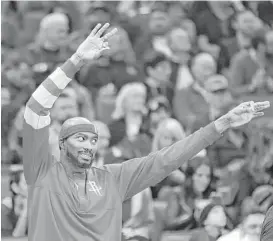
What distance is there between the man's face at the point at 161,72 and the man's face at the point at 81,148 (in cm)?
377

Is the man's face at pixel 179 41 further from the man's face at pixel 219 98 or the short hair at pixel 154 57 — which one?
the man's face at pixel 219 98

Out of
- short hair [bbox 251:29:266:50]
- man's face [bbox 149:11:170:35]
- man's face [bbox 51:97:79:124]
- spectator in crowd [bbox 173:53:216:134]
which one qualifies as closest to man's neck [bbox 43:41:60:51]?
man's face [bbox 51:97:79:124]

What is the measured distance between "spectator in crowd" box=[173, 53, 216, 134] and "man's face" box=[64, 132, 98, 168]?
3.39 m

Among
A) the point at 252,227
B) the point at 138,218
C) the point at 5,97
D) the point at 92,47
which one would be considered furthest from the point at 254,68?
the point at 92,47

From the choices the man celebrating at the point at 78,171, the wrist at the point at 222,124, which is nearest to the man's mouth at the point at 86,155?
the man celebrating at the point at 78,171

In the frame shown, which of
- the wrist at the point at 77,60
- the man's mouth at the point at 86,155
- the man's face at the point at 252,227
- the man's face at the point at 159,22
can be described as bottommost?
the man's face at the point at 252,227

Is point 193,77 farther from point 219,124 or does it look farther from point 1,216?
point 219,124

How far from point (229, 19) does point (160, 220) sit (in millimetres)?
2666

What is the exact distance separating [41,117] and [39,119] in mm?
14

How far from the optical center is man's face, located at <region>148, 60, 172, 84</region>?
734 centimetres

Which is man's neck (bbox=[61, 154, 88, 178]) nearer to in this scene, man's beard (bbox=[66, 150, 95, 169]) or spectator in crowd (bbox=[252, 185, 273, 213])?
man's beard (bbox=[66, 150, 95, 169])

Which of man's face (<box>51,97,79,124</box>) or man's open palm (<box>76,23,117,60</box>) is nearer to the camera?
man's open palm (<box>76,23,117,60</box>)

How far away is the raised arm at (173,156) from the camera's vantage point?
3660mm

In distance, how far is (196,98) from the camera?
286 inches
